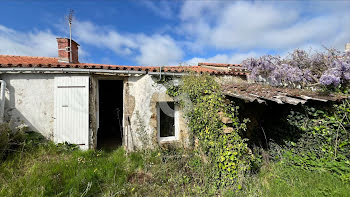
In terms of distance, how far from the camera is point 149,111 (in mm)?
5328

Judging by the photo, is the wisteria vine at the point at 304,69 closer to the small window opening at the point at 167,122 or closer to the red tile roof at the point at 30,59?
the small window opening at the point at 167,122

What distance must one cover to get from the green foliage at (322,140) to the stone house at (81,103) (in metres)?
3.23

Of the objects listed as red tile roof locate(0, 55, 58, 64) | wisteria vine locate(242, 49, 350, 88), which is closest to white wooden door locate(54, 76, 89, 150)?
red tile roof locate(0, 55, 58, 64)

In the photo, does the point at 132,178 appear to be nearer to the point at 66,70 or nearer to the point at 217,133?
the point at 217,133

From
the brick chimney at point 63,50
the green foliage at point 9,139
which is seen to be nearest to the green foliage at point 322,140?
the green foliage at point 9,139

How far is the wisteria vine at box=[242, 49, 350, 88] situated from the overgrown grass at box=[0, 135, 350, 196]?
3.14 m

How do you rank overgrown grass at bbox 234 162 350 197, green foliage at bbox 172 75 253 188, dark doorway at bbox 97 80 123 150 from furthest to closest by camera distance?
1. dark doorway at bbox 97 80 123 150
2. green foliage at bbox 172 75 253 188
3. overgrown grass at bbox 234 162 350 197

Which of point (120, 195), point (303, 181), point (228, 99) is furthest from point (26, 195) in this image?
point (303, 181)

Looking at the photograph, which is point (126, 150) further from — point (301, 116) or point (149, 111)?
point (301, 116)

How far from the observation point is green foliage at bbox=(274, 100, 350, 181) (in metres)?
3.47

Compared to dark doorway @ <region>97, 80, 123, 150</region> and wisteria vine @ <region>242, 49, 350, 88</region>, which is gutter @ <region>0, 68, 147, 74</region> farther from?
wisteria vine @ <region>242, 49, 350, 88</region>

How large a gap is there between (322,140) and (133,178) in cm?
483

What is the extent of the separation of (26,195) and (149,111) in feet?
11.1

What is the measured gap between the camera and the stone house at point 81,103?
4848mm
